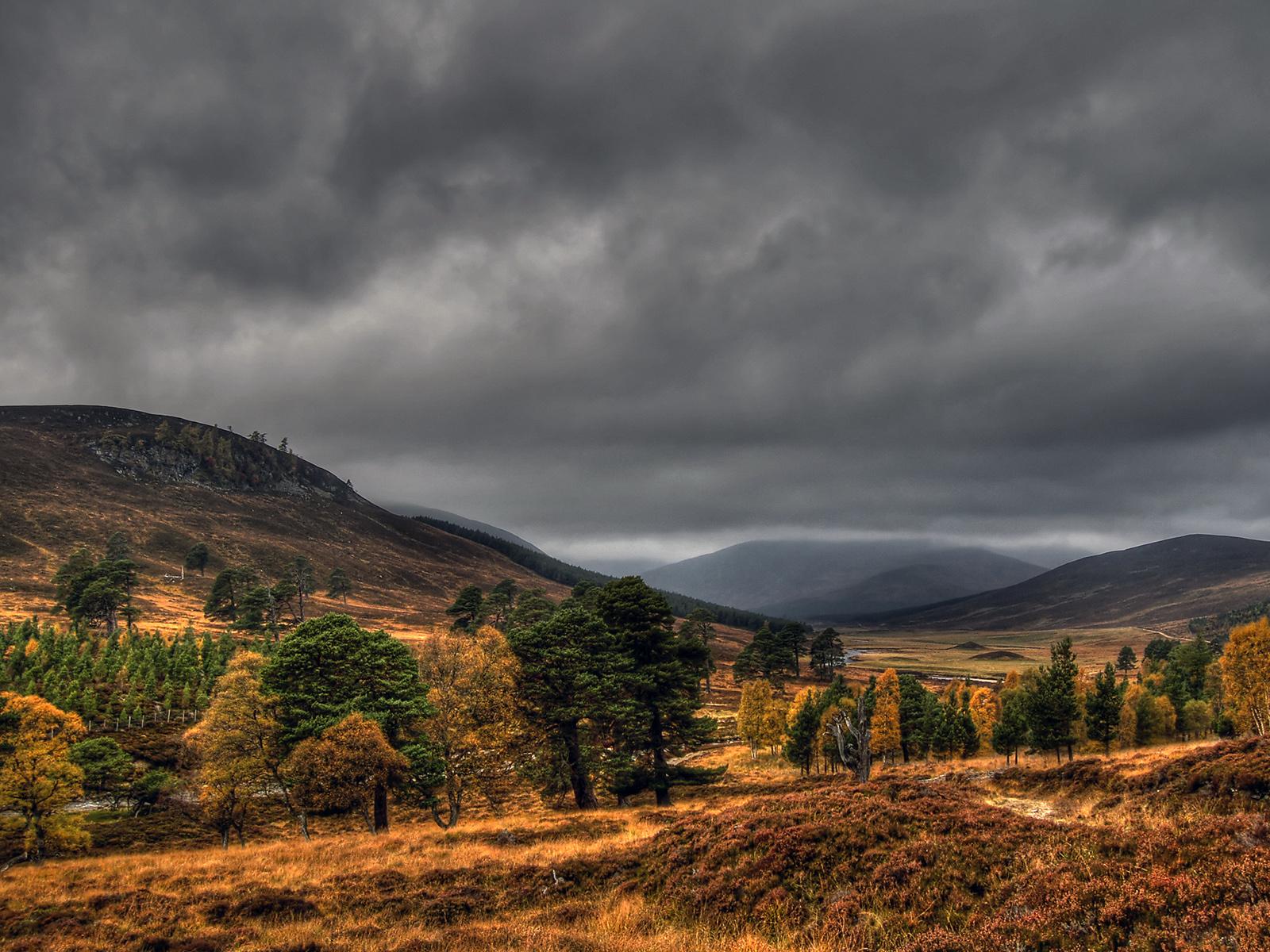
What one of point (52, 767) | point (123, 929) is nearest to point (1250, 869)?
point (123, 929)

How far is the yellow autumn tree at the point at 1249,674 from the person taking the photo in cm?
5222

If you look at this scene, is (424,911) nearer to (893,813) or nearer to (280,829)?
(893,813)

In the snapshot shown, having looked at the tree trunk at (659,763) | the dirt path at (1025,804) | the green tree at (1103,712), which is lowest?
the green tree at (1103,712)

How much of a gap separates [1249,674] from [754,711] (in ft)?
155

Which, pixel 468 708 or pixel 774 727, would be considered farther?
pixel 774 727

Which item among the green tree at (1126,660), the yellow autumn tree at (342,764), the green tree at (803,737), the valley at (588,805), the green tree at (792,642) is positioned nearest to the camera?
the valley at (588,805)

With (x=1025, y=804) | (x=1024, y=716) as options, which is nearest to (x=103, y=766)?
(x=1025, y=804)

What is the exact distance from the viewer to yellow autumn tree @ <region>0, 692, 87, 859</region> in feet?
85.5

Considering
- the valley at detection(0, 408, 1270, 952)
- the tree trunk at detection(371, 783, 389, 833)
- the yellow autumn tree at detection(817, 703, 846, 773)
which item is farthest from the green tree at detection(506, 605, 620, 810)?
the yellow autumn tree at detection(817, 703, 846, 773)

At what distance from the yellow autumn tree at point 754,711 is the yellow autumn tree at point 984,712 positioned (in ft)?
82.8

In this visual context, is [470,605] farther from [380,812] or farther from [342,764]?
[342,764]

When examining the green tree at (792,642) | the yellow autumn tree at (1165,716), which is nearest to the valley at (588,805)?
the yellow autumn tree at (1165,716)

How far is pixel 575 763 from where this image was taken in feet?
103

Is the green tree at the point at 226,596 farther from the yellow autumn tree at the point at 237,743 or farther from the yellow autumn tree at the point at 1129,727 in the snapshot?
the yellow autumn tree at the point at 1129,727
